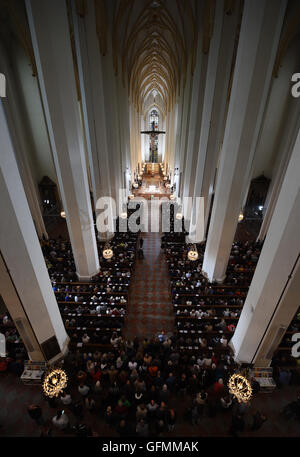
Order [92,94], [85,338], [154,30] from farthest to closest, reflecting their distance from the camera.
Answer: [154,30], [92,94], [85,338]

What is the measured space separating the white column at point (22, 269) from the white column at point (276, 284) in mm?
5699

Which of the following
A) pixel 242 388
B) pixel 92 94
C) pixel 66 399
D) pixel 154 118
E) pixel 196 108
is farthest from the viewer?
pixel 154 118

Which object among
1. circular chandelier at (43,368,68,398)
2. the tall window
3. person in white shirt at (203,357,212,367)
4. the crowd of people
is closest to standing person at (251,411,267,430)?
the crowd of people

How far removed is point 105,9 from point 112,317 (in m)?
14.8

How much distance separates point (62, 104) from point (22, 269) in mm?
5392

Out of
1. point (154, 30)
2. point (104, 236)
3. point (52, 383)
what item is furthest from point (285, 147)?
point (52, 383)

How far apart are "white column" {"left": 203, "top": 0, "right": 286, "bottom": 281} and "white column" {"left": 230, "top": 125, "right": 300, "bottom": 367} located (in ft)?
10.7

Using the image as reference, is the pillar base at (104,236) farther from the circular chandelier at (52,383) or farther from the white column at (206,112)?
the circular chandelier at (52,383)

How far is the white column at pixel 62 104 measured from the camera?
20.8ft

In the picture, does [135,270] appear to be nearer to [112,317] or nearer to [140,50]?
[112,317]

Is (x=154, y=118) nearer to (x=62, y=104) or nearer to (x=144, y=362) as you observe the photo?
(x=62, y=104)

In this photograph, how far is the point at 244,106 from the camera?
701cm

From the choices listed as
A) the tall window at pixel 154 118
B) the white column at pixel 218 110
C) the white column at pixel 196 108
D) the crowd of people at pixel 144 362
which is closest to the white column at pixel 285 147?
the white column at pixel 218 110
